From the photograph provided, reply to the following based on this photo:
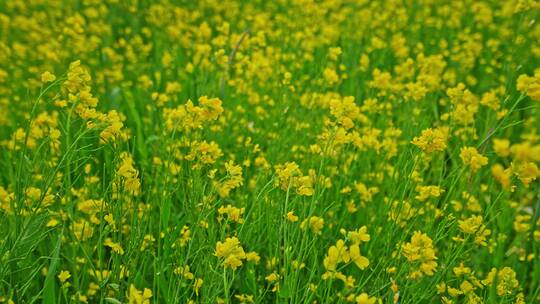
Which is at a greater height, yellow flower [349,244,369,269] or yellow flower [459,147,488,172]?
yellow flower [459,147,488,172]

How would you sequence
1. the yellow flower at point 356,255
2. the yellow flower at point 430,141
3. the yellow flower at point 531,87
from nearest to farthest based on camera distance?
1. the yellow flower at point 356,255
2. the yellow flower at point 531,87
3. the yellow flower at point 430,141

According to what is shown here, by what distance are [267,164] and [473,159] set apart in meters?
0.74

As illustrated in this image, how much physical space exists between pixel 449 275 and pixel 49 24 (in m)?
3.64

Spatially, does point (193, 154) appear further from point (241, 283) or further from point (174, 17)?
point (174, 17)

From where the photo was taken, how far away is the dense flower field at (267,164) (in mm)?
1708

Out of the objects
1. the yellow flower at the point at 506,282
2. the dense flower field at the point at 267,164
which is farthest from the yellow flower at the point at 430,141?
the yellow flower at the point at 506,282

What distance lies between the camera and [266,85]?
355 centimetres

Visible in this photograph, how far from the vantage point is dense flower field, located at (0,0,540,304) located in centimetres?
171

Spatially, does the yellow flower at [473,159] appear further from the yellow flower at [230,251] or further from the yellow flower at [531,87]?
the yellow flower at [230,251]

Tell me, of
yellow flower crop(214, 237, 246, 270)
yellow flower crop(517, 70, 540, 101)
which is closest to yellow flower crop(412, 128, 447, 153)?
yellow flower crop(517, 70, 540, 101)

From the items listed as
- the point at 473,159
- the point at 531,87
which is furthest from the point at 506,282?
the point at 531,87

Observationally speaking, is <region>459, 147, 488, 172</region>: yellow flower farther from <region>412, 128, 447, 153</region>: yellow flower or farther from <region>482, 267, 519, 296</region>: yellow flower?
<region>482, 267, 519, 296</region>: yellow flower

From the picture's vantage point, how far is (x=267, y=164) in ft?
7.18

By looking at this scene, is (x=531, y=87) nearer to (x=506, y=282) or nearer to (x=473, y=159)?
(x=473, y=159)
